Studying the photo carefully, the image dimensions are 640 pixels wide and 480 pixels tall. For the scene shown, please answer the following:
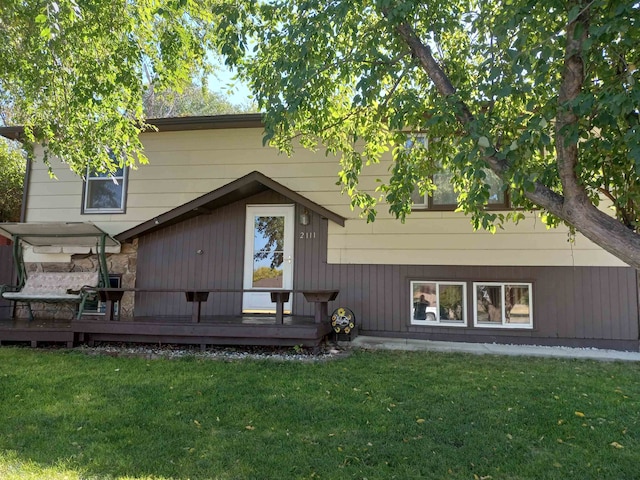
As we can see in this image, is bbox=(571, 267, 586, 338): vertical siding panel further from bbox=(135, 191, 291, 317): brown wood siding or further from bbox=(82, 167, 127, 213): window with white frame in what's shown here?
bbox=(82, 167, 127, 213): window with white frame

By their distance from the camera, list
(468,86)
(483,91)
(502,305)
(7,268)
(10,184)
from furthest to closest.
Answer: (10,184)
(7,268)
(502,305)
(468,86)
(483,91)

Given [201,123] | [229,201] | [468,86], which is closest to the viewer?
[468,86]

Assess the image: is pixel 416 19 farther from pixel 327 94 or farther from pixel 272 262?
pixel 272 262

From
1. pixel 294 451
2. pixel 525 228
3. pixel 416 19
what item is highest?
pixel 416 19

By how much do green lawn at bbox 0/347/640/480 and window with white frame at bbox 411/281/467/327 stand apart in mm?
1621

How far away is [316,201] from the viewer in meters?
7.42

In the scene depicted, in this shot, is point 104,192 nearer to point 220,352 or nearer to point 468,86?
point 220,352

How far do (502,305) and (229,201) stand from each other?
5030 mm

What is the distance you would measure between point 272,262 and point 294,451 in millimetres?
4815

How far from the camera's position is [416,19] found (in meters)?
4.00

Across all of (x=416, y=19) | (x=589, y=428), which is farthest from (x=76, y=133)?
(x=589, y=428)

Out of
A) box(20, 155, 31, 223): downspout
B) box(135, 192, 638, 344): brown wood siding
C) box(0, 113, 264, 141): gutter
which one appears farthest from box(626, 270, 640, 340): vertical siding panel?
box(20, 155, 31, 223): downspout

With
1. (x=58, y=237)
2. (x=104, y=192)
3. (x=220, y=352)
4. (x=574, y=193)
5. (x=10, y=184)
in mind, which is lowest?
(x=220, y=352)

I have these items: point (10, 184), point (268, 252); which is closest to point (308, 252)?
point (268, 252)
